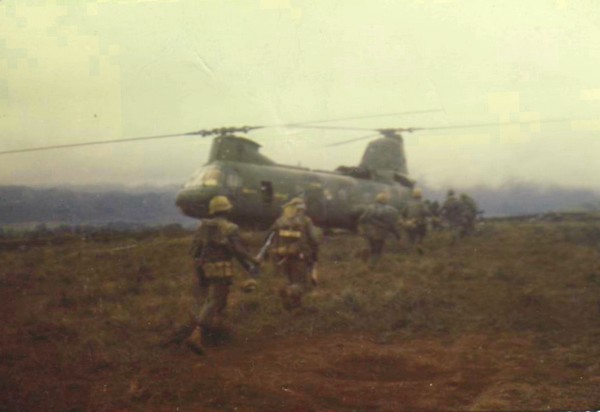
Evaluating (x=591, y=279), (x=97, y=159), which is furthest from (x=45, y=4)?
(x=591, y=279)

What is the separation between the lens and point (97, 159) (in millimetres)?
6867

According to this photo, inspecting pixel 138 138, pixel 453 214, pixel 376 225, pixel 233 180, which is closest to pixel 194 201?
pixel 233 180

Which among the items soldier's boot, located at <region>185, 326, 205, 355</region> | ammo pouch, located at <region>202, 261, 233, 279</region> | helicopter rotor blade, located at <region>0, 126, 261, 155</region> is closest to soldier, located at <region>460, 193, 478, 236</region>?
helicopter rotor blade, located at <region>0, 126, 261, 155</region>

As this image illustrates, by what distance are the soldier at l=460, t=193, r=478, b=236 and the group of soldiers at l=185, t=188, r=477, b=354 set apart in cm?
259

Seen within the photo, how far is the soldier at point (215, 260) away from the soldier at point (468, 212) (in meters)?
9.22

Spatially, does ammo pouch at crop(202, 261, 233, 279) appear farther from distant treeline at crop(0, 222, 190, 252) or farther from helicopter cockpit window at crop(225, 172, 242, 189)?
helicopter cockpit window at crop(225, 172, 242, 189)

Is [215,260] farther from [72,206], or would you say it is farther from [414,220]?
[414,220]

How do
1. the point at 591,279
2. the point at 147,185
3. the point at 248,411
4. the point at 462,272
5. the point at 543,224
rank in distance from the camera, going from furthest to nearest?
1. the point at 543,224
2. the point at 462,272
3. the point at 591,279
4. the point at 147,185
5. the point at 248,411

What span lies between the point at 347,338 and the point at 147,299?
291cm

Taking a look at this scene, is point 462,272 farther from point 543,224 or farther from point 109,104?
point 543,224

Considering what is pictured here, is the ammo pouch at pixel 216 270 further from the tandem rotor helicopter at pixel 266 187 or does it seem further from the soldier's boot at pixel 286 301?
the tandem rotor helicopter at pixel 266 187

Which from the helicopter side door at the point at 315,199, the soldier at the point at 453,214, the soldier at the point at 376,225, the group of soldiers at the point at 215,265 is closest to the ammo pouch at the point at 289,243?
the group of soldiers at the point at 215,265

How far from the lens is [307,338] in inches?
257

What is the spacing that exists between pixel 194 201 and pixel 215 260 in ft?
→ 15.5
